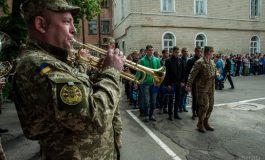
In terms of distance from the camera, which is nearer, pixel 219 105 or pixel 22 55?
pixel 22 55

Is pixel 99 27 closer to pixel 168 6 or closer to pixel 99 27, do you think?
pixel 99 27

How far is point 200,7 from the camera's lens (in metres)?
26.2

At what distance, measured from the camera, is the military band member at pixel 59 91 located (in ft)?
4.90

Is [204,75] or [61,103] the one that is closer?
[61,103]

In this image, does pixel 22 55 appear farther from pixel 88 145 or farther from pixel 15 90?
pixel 88 145

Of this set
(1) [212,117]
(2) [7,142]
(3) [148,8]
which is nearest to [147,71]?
(2) [7,142]

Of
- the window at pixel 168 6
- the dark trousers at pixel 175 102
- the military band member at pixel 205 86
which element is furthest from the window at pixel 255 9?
the military band member at pixel 205 86

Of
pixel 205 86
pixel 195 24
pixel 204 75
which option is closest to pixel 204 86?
pixel 205 86

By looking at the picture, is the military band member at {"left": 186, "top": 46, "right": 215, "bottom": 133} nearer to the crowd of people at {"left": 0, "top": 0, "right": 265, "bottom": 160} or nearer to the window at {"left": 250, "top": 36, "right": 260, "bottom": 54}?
the crowd of people at {"left": 0, "top": 0, "right": 265, "bottom": 160}

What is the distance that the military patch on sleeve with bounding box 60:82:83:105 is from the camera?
4.78ft

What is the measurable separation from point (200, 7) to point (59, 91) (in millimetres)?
26454

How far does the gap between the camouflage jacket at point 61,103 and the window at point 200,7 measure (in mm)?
25781

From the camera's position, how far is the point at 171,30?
81.6 feet

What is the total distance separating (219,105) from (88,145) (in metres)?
8.90
